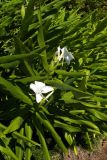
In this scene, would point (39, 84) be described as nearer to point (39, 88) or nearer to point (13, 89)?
point (39, 88)

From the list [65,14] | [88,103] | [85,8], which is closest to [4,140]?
[88,103]

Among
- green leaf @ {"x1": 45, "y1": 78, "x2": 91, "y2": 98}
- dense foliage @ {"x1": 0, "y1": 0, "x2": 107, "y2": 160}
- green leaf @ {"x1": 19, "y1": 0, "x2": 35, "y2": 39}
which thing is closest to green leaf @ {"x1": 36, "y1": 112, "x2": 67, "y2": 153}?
dense foliage @ {"x1": 0, "y1": 0, "x2": 107, "y2": 160}

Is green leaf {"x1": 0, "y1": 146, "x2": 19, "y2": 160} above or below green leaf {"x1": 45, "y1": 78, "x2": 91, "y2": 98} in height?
below

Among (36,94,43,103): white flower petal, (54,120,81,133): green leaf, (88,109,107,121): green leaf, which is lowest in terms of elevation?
(54,120,81,133): green leaf

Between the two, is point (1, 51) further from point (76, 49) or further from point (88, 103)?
point (88, 103)

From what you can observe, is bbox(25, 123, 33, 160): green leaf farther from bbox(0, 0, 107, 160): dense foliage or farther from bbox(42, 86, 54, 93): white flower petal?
bbox(42, 86, 54, 93): white flower petal

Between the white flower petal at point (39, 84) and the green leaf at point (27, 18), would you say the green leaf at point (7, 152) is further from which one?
the green leaf at point (27, 18)

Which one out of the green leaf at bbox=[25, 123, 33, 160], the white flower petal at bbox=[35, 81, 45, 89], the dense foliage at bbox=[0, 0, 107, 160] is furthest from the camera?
the green leaf at bbox=[25, 123, 33, 160]

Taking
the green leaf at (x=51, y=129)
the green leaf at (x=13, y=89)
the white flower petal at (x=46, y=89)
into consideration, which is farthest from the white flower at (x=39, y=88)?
the green leaf at (x=51, y=129)
